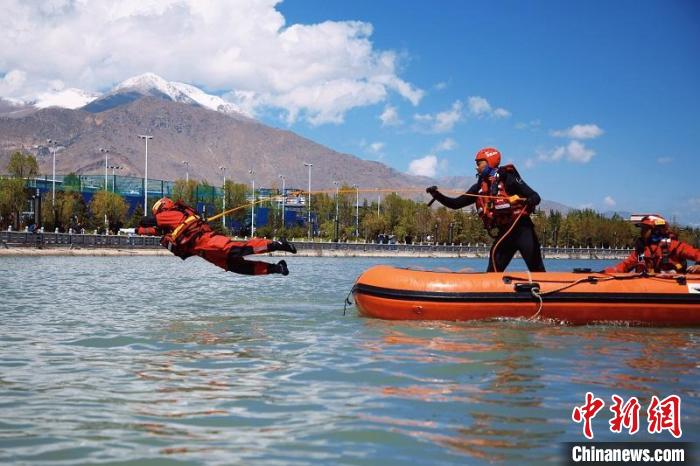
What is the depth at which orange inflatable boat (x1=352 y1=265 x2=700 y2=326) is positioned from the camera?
1180cm

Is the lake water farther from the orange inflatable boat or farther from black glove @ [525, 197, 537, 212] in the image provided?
black glove @ [525, 197, 537, 212]

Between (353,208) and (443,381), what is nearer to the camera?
(443,381)

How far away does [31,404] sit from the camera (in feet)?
20.6

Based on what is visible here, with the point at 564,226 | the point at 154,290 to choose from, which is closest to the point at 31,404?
the point at 154,290

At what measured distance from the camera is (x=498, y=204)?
12453 millimetres

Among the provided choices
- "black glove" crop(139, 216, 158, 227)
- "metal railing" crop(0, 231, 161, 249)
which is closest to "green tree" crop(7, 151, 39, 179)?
"metal railing" crop(0, 231, 161, 249)

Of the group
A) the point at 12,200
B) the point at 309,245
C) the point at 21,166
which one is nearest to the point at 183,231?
the point at 309,245

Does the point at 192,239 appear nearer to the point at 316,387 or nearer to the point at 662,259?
the point at 316,387

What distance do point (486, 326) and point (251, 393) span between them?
5.54 meters

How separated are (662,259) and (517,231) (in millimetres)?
3058

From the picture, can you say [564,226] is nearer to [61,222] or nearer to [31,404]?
[61,222]

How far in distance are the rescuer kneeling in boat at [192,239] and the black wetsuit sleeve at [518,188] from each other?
355cm

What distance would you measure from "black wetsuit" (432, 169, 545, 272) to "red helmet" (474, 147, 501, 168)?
0.25 meters

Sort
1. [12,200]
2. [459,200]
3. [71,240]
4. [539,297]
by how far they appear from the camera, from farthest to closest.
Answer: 1. [12,200]
2. [71,240]
3. [459,200]
4. [539,297]
